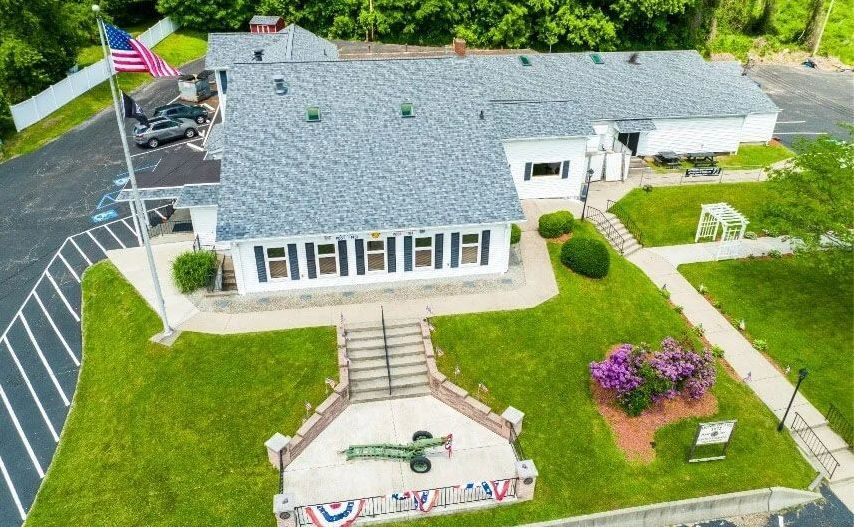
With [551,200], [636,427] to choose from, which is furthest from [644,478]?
[551,200]

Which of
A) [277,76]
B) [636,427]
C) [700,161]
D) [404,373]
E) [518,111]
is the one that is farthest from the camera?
[700,161]

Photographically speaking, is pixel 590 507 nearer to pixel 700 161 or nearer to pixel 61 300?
pixel 61 300

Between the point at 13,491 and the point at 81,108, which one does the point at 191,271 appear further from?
the point at 81,108

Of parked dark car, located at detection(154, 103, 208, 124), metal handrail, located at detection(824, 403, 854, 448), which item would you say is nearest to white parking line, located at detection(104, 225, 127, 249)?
parked dark car, located at detection(154, 103, 208, 124)

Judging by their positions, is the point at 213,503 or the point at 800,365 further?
the point at 800,365

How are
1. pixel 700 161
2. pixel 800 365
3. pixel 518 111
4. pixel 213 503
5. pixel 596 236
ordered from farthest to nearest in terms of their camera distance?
pixel 700 161 → pixel 518 111 → pixel 596 236 → pixel 800 365 → pixel 213 503

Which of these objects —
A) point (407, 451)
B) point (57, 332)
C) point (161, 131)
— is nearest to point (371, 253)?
point (407, 451)
